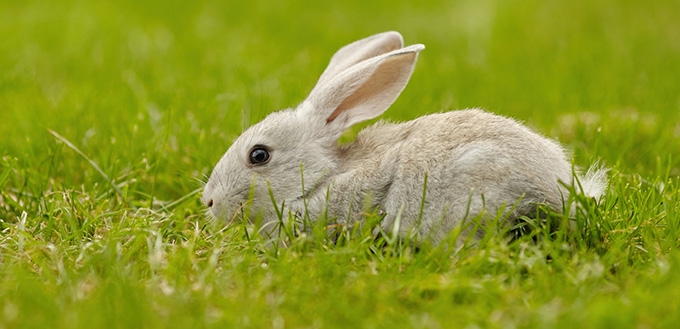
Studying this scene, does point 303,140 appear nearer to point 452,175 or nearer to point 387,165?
point 387,165

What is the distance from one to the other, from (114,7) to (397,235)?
9381 millimetres

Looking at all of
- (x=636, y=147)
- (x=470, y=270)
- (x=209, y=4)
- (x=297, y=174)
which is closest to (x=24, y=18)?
(x=209, y=4)

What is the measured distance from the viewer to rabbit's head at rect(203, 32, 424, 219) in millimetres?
4477

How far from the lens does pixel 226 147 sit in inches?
215

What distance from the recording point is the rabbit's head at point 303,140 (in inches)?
176

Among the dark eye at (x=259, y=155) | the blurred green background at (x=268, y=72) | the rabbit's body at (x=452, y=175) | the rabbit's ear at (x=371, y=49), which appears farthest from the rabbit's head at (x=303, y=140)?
the blurred green background at (x=268, y=72)

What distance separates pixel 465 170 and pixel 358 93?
45.5 inches

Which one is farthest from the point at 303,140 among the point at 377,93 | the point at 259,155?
the point at 377,93

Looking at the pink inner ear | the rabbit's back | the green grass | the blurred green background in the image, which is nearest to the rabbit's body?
the rabbit's back

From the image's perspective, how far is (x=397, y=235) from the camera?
3.87 meters

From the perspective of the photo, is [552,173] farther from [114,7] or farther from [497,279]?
[114,7]

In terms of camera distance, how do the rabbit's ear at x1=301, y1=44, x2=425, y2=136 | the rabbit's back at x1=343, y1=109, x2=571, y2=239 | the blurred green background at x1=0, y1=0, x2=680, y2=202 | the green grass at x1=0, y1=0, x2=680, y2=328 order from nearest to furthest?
1. the green grass at x1=0, y1=0, x2=680, y2=328
2. the rabbit's back at x1=343, y1=109, x2=571, y2=239
3. the rabbit's ear at x1=301, y1=44, x2=425, y2=136
4. the blurred green background at x1=0, y1=0, x2=680, y2=202

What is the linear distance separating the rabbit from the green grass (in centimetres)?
22

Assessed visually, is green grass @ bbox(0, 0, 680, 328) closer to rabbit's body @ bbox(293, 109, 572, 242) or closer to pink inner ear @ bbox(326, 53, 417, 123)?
rabbit's body @ bbox(293, 109, 572, 242)
